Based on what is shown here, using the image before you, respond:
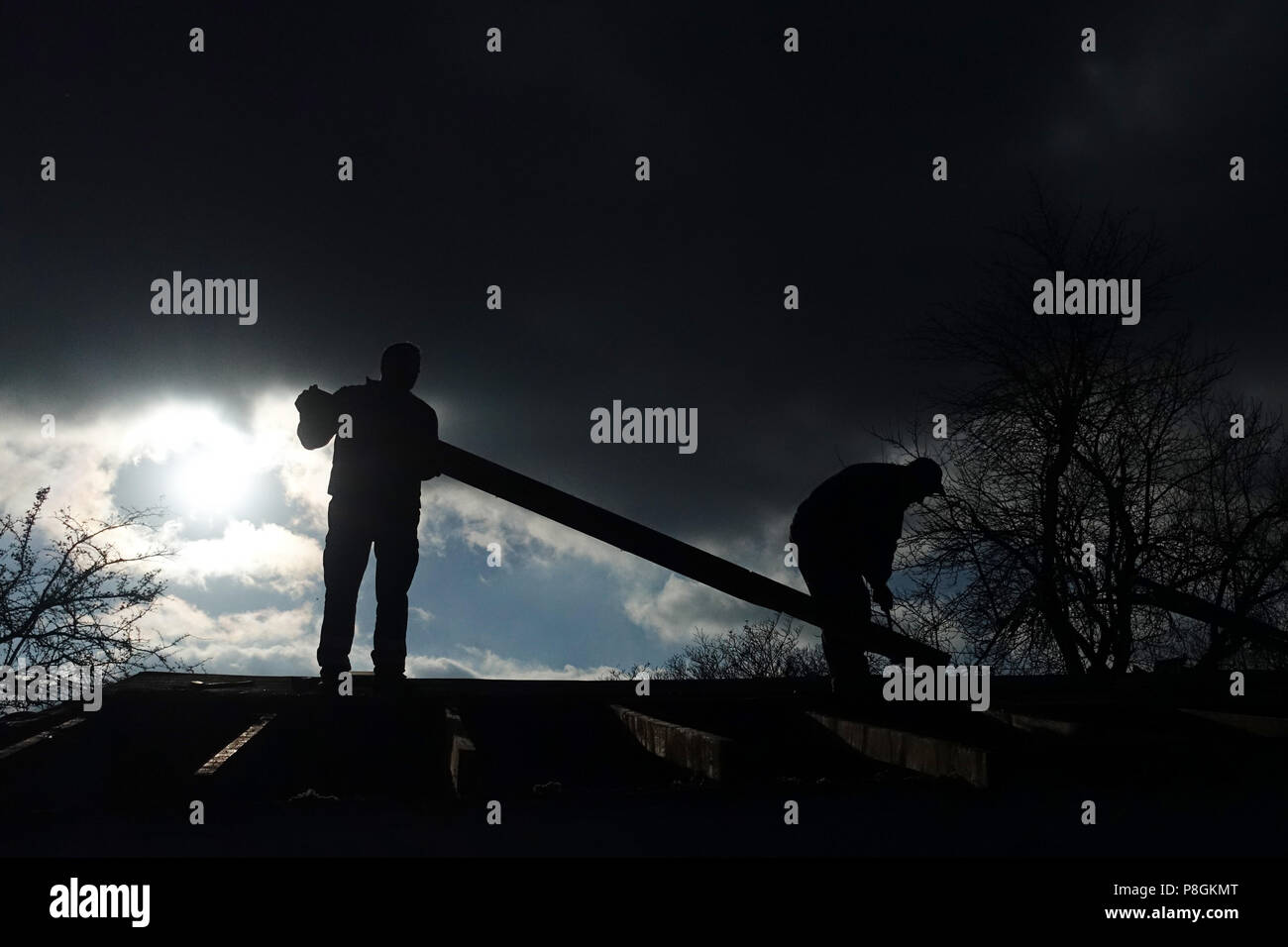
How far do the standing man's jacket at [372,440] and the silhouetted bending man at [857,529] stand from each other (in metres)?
2.75

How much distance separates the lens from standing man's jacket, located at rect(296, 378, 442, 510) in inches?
217

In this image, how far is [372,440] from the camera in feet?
18.3

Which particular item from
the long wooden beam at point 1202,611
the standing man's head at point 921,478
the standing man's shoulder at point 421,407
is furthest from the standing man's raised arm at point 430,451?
the long wooden beam at point 1202,611

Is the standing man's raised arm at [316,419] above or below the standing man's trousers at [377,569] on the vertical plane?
above

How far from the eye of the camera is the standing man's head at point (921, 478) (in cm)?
653

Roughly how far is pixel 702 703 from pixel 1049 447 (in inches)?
410

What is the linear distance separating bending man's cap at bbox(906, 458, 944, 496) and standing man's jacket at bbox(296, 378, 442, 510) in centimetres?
326

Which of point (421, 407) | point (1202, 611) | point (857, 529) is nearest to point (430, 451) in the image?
point (421, 407)

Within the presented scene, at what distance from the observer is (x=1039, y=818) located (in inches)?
106

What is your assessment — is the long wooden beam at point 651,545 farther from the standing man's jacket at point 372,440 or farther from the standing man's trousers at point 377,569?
the standing man's trousers at point 377,569

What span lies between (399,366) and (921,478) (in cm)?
351

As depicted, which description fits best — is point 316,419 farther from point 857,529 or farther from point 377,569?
point 857,529
